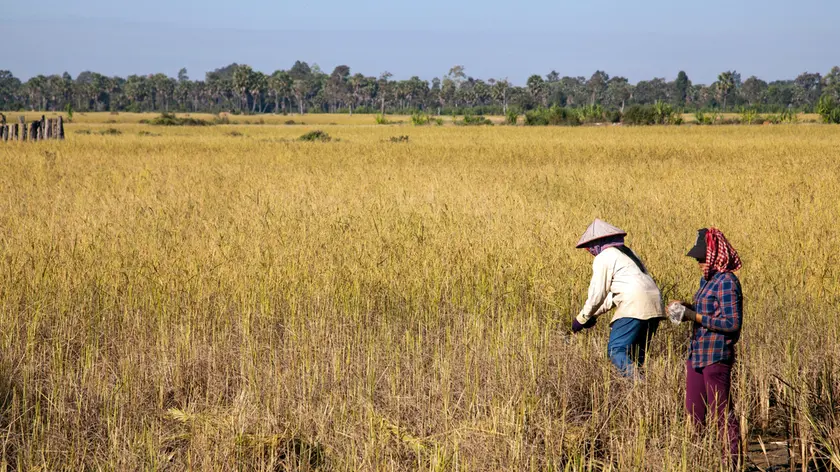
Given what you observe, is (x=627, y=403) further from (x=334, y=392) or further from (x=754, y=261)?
(x=754, y=261)

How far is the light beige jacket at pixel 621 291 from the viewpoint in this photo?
15.3ft

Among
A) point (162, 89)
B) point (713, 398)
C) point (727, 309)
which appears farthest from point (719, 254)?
point (162, 89)

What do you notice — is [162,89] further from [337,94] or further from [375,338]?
[375,338]

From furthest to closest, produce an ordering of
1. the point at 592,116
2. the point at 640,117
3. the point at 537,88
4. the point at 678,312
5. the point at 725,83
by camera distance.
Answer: the point at 537,88 < the point at 725,83 < the point at 592,116 < the point at 640,117 < the point at 678,312

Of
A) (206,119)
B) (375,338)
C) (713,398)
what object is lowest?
(375,338)

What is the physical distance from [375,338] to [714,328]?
7.49 feet

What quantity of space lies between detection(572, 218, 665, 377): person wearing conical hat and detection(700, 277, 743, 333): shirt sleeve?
2.21 ft

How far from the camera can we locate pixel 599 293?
4738 mm

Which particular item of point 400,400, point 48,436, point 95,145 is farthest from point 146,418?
point 95,145

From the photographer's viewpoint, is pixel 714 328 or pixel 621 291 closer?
pixel 714 328

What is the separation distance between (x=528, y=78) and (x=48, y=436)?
487ft

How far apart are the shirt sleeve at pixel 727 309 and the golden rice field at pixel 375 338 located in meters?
0.51

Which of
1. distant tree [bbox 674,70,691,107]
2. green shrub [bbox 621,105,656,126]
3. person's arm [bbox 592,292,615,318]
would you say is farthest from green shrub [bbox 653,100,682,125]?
distant tree [bbox 674,70,691,107]

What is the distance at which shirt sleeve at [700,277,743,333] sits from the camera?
3.98m
